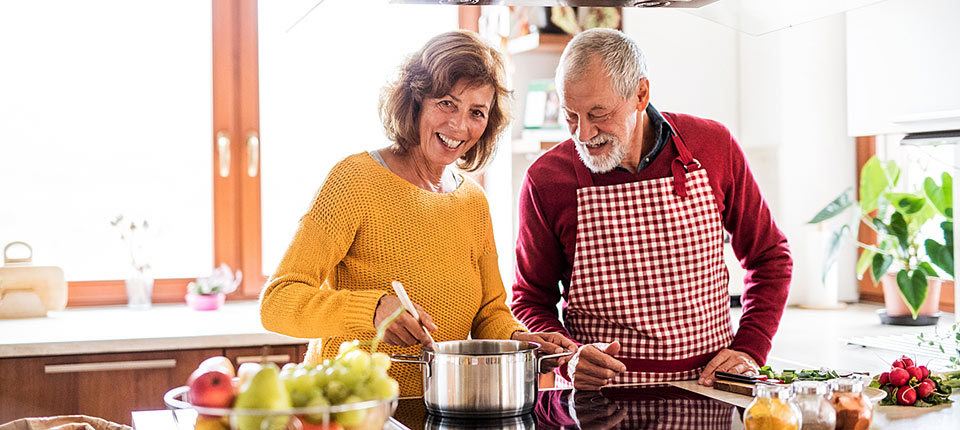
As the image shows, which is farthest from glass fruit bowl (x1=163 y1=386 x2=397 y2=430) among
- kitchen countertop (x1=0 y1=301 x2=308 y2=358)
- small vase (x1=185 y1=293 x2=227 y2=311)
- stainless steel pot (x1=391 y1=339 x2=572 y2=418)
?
small vase (x1=185 y1=293 x2=227 y2=311)

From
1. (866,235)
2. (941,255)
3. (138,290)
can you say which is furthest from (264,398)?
(866,235)

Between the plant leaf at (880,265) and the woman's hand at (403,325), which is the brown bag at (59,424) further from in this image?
the plant leaf at (880,265)

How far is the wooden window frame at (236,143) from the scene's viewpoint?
3.43 m

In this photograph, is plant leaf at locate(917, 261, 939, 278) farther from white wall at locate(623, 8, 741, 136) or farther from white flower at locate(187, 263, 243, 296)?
white flower at locate(187, 263, 243, 296)

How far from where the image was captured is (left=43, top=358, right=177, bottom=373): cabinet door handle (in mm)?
2596

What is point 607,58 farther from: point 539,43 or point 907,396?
point 539,43

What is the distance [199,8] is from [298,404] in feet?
8.83

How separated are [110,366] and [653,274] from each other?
1.52m

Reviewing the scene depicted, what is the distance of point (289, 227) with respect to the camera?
351 cm

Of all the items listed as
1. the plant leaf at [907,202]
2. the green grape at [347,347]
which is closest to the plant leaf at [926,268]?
the plant leaf at [907,202]

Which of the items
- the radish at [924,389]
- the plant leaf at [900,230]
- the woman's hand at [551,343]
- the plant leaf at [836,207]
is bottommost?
the radish at [924,389]

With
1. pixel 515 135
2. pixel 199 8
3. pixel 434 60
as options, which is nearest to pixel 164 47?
pixel 199 8

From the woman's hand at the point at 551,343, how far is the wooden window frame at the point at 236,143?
6.38 feet

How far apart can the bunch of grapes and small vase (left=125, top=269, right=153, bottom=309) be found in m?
2.38
